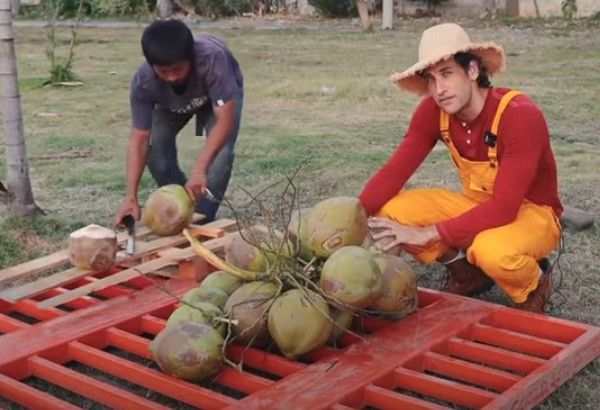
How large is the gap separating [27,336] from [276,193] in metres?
2.65

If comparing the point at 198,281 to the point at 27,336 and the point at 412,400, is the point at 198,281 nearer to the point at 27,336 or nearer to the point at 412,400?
the point at 27,336

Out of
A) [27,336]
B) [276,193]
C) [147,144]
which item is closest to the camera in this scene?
[27,336]

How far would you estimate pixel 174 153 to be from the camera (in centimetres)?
491

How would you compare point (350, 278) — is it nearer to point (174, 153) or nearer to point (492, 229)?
point (492, 229)

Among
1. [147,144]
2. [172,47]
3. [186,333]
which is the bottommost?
[186,333]

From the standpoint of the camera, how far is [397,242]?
3.46 meters

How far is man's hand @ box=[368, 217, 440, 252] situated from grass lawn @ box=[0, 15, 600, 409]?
65 centimetres

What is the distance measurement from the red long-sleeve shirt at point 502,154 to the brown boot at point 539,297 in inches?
10.5

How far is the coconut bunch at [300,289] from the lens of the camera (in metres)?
2.88

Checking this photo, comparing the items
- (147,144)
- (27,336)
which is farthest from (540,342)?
(147,144)

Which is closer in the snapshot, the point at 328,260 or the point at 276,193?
the point at 328,260

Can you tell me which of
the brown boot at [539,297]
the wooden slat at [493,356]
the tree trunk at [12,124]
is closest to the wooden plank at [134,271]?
the wooden slat at [493,356]

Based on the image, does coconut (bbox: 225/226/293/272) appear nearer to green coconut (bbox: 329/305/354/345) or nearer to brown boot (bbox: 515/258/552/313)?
green coconut (bbox: 329/305/354/345)

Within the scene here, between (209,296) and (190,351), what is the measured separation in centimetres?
32
